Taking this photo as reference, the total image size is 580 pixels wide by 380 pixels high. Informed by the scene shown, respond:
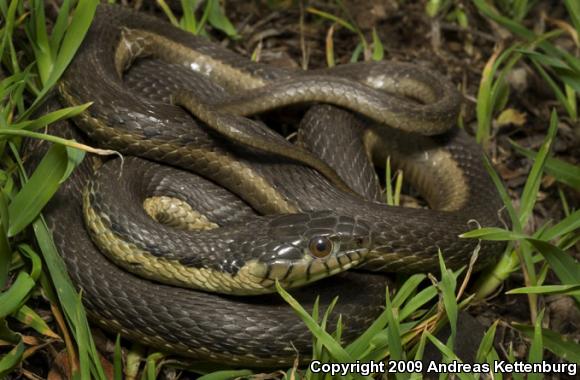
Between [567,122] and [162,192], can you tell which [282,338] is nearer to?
[162,192]

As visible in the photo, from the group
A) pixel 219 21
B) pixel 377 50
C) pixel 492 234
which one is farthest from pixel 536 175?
pixel 219 21

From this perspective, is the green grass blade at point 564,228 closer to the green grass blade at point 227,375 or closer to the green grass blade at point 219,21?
the green grass blade at point 227,375

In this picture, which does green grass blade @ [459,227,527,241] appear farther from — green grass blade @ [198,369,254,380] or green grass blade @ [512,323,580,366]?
green grass blade @ [198,369,254,380]

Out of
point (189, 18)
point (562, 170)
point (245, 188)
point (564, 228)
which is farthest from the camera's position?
point (189, 18)

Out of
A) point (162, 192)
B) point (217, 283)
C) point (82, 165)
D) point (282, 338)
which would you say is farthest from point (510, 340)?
point (82, 165)

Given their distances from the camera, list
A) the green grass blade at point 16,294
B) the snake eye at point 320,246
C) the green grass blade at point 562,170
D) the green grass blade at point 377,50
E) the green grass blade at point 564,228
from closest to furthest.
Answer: the green grass blade at point 16,294 < the snake eye at point 320,246 < the green grass blade at point 564,228 < the green grass blade at point 562,170 < the green grass blade at point 377,50

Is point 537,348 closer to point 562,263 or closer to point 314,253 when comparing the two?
point 562,263

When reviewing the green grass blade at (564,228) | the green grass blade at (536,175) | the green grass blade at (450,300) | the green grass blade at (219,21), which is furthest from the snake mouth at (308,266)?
the green grass blade at (219,21)
